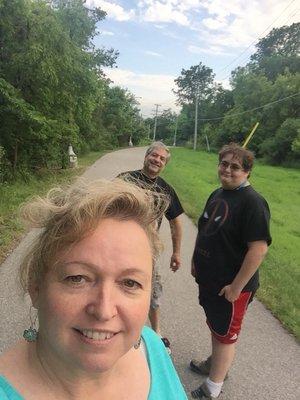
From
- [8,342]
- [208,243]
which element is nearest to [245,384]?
[208,243]

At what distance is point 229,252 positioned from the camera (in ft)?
10.5

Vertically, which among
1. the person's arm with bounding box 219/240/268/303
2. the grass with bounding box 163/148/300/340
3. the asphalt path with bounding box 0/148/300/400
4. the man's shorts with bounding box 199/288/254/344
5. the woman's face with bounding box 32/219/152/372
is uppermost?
the woman's face with bounding box 32/219/152/372

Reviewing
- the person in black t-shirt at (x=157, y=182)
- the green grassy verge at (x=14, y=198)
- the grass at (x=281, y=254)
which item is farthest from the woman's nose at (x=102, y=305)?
the grass at (x=281, y=254)

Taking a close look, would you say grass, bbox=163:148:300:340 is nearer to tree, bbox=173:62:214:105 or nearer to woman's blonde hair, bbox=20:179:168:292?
woman's blonde hair, bbox=20:179:168:292

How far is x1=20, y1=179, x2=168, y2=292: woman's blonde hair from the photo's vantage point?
3.77 ft

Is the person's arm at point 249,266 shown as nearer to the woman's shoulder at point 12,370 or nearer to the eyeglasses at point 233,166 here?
the eyeglasses at point 233,166

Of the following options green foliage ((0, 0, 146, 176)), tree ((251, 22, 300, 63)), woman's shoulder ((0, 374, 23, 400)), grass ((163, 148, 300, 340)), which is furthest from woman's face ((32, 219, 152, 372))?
tree ((251, 22, 300, 63))

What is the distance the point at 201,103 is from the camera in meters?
79.4

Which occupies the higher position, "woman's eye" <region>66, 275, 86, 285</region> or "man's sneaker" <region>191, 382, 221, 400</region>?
"woman's eye" <region>66, 275, 86, 285</region>

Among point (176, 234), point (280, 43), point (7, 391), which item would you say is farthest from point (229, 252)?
point (280, 43)

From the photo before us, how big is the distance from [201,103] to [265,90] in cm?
3032

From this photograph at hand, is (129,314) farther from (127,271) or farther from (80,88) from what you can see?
(80,88)

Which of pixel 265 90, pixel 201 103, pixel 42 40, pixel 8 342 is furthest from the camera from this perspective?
pixel 201 103

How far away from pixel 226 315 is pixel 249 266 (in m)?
0.50
